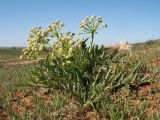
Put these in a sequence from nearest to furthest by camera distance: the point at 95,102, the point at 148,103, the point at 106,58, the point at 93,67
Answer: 1. the point at 148,103
2. the point at 95,102
3. the point at 93,67
4. the point at 106,58

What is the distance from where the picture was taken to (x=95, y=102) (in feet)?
21.6

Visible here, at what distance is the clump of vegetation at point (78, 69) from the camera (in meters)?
6.91

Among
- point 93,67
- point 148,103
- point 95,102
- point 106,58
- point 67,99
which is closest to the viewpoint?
point 148,103

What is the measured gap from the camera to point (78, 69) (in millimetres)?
7199

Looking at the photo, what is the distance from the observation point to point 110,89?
23.0 ft

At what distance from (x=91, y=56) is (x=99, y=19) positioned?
91cm

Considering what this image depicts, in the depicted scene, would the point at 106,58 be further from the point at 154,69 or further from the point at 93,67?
the point at 154,69

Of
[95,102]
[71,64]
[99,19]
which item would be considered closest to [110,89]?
[95,102]

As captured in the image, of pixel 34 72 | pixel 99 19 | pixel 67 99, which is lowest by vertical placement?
pixel 67 99

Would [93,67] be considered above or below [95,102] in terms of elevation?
above

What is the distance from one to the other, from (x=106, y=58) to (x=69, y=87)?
1470 mm

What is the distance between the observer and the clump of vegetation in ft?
22.7

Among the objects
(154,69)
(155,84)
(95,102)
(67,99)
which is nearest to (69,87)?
(67,99)

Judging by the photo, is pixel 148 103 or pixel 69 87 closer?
pixel 148 103
